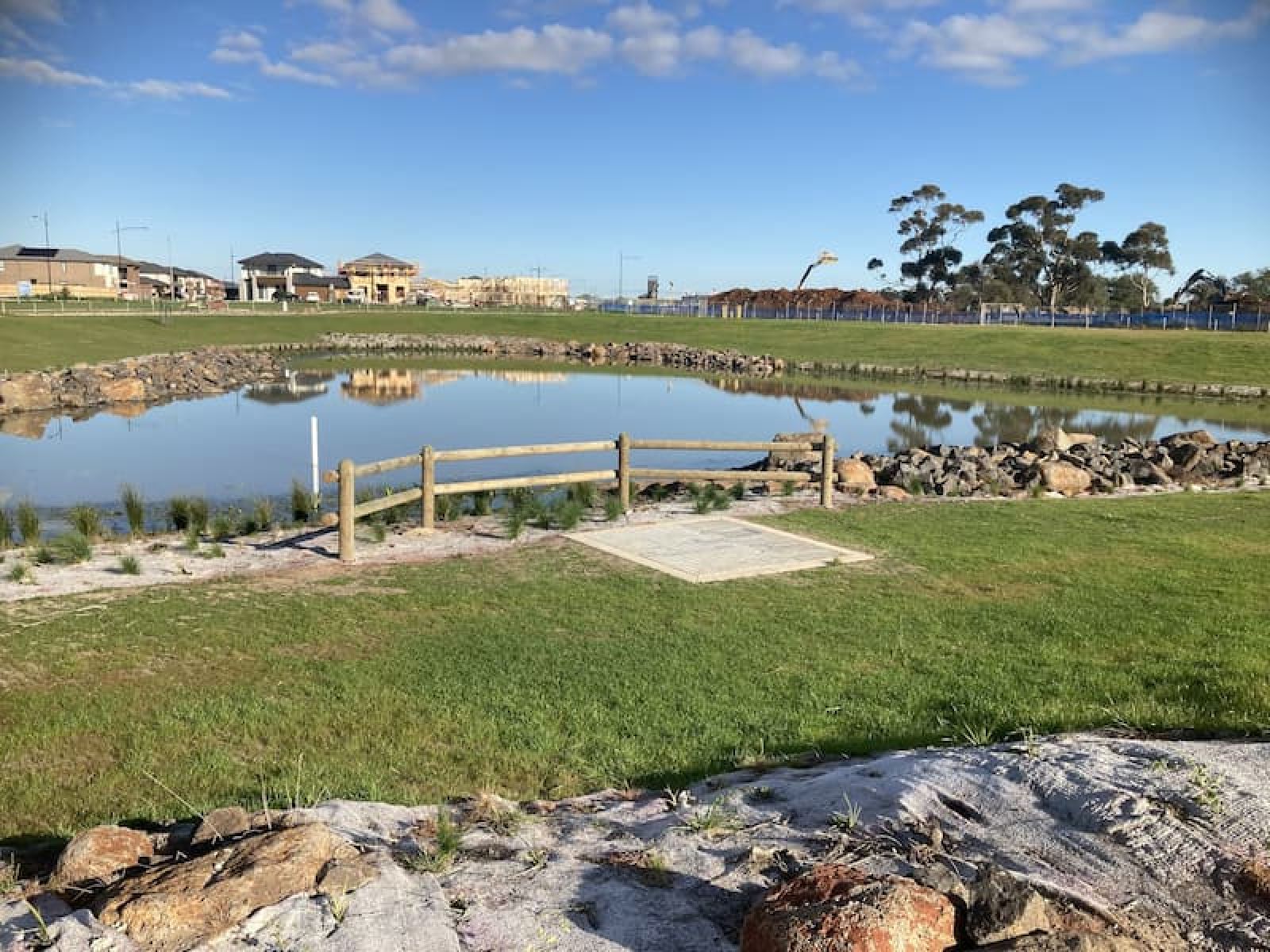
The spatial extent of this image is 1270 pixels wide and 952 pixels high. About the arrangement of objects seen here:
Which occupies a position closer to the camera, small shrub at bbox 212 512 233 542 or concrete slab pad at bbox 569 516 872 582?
concrete slab pad at bbox 569 516 872 582

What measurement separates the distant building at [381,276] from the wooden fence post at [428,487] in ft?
404

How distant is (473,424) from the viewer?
93.7 ft

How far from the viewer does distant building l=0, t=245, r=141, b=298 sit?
336 feet

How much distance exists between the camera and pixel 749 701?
→ 22.8 ft

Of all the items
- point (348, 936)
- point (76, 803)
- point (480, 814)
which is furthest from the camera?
point (76, 803)

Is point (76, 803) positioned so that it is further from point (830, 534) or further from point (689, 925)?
point (830, 534)

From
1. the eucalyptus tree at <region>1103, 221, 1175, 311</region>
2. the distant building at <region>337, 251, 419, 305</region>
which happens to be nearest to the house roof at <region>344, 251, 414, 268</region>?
the distant building at <region>337, 251, 419, 305</region>

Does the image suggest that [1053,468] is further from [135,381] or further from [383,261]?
[383,261]

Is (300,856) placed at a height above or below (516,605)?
above

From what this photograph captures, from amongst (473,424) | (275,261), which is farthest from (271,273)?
(473,424)

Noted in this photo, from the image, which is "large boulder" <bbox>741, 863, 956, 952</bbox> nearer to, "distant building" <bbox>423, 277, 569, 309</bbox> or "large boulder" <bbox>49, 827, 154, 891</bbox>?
"large boulder" <bbox>49, 827, 154, 891</bbox>

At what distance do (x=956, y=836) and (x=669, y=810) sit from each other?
4.60ft

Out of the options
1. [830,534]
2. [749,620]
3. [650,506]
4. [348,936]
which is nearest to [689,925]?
[348,936]

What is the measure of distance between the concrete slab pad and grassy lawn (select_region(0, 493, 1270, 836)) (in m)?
0.39
